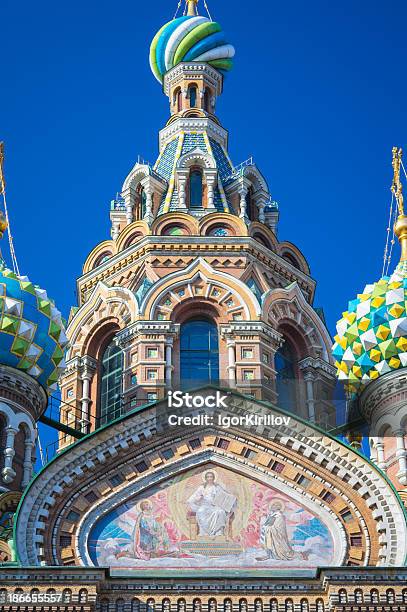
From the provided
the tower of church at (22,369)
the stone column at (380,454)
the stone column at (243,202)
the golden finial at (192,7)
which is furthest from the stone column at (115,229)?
the stone column at (380,454)

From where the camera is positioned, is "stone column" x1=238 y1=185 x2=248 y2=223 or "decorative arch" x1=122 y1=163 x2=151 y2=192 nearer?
"stone column" x1=238 y1=185 x2=248 y2=223

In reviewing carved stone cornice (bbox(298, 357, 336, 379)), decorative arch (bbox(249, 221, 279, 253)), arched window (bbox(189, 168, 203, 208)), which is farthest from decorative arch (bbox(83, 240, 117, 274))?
carved stone cornice (bbox(298, 357, 336, 379))

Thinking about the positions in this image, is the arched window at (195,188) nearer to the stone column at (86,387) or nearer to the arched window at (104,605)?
the stone column at (86,387)

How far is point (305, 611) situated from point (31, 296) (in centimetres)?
683

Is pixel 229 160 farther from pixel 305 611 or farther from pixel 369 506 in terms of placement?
pixel 305 611

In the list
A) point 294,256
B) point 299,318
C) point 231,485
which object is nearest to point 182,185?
point 294,256

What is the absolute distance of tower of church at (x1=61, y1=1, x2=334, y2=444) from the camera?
74.2ft

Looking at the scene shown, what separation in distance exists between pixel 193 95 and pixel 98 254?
4.55 meters

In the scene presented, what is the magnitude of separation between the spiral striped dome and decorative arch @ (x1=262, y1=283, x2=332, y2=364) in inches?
249

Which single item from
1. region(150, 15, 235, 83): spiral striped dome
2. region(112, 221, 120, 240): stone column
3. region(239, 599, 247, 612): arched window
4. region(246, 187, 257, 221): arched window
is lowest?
region(239, 599, 247, 612): arched window

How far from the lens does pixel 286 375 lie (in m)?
A: 23.6

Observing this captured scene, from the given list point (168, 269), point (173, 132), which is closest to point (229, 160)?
point (173, 132)

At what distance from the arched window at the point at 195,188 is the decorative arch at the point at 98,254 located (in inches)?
59.0

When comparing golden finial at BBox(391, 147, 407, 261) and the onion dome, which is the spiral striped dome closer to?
golden finial at BBox(391, 147, 407, 261)
